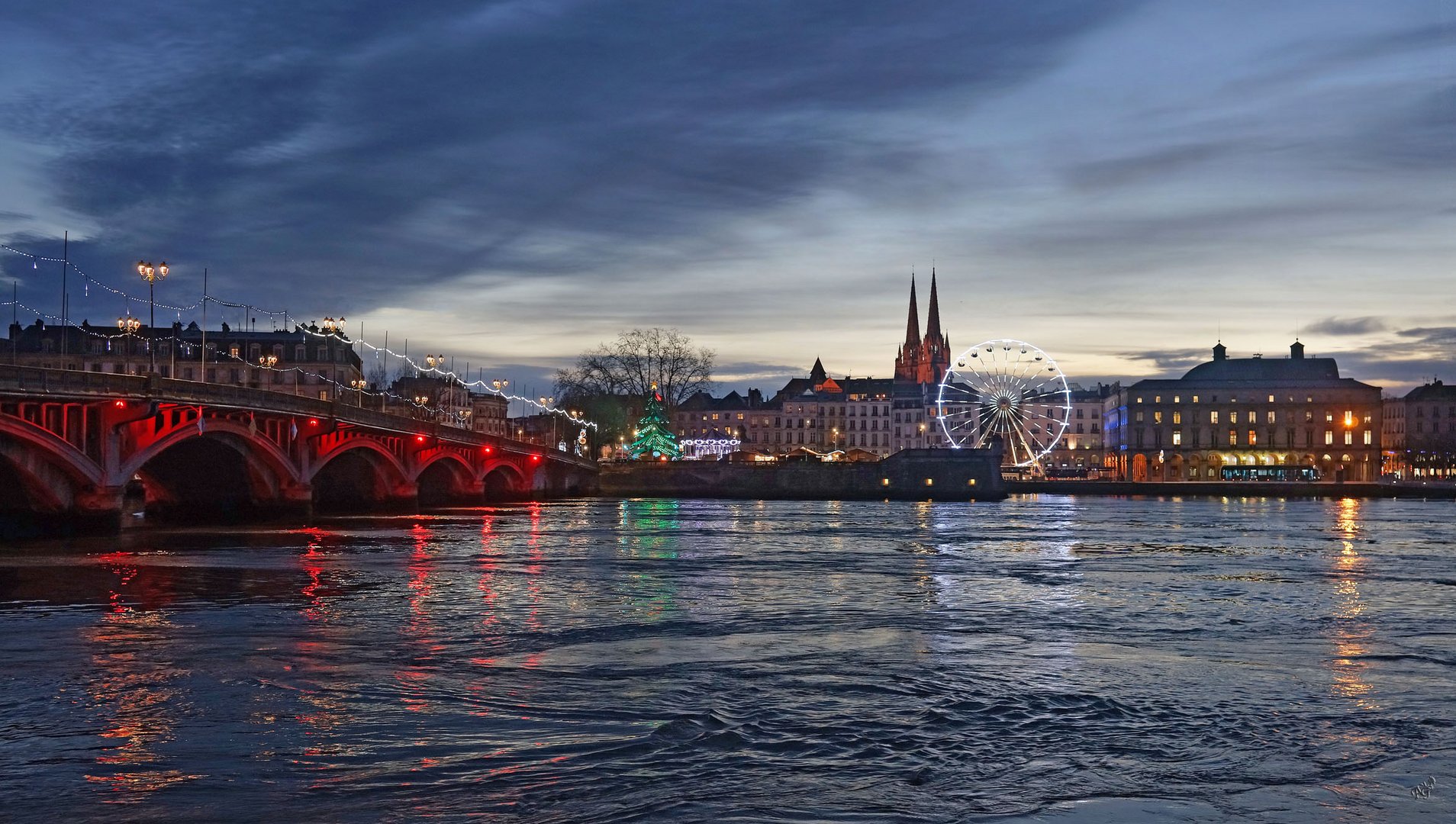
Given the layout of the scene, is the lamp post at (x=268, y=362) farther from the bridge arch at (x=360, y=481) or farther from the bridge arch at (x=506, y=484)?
the bridge arch at (x=506, y=484)

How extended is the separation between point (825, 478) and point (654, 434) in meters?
20.8

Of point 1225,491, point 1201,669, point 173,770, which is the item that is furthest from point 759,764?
point 1225,491

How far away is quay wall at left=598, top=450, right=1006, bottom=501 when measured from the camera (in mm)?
128500

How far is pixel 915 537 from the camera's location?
60.1 m

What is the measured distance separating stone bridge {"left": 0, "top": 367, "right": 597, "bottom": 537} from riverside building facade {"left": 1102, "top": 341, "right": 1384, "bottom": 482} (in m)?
111

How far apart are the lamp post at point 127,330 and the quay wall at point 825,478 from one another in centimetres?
4318

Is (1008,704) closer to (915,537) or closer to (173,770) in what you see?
(173,770)

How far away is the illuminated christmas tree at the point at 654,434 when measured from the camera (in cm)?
14650

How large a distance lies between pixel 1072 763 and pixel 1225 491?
140m

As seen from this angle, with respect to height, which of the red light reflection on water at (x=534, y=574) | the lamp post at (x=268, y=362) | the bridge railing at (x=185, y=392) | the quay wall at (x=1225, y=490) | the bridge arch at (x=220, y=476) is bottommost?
the red light reflection on water at (x=534, y=574)

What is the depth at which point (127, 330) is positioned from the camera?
233ft

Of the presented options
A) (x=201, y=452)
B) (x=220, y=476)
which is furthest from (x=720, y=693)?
(x=220, y=476)

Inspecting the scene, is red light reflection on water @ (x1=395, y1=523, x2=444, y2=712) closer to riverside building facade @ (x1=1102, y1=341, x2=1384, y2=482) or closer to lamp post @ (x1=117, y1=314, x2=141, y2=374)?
lamp post @ (x1=117, y1=314, x2=141, y2=374)

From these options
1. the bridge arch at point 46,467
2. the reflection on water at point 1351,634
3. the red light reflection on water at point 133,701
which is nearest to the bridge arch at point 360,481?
the bridge arch at point 46,467
